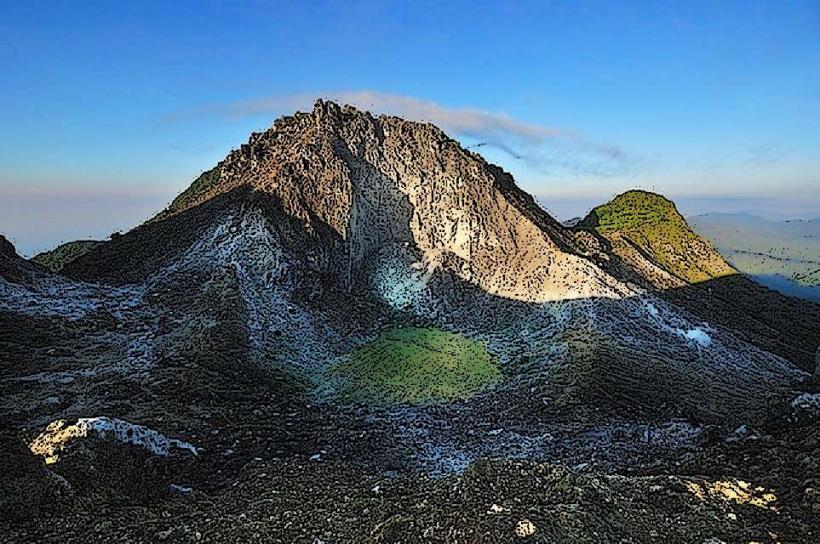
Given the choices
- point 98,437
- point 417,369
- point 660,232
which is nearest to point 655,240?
point 660,232

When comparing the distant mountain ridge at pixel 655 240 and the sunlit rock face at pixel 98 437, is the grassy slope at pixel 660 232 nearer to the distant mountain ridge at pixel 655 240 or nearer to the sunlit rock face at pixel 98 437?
the distant mountain ridge at pixel 655 240

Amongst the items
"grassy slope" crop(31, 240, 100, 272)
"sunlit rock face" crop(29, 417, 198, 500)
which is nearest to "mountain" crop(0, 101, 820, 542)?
"sunlit rock face" crop(29, 417, 198, 500)

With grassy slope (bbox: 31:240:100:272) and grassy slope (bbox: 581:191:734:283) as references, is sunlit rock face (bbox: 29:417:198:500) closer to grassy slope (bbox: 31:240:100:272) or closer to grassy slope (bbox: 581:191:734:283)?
grassy slope (bbox: 31:240:100:272)

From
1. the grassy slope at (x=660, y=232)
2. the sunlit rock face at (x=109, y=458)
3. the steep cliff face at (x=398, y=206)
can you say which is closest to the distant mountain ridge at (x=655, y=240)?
the grassy slope at (x=660, y=232)

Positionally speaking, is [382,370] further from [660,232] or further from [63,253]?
[660,232]

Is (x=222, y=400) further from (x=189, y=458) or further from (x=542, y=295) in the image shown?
(x=542, y=295)

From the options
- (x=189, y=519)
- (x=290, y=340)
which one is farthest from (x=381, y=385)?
(x=189, y=519)

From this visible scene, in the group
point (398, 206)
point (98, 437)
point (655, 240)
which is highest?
point (398, 206)
